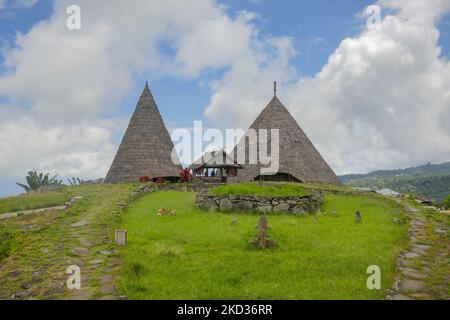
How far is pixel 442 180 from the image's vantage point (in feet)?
291

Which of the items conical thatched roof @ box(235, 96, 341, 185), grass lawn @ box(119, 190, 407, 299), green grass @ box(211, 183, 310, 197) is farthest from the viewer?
conical thatched roof @ box(235, 96, 341, 185)

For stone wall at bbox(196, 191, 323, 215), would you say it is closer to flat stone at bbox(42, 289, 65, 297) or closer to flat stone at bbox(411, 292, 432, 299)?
flat stone at bbox(411, 292, 432, 299)

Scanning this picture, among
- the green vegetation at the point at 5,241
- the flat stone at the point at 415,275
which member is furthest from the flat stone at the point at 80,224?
the flat stone at the point at 415,275

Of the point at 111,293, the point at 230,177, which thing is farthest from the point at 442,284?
the point at 230,177

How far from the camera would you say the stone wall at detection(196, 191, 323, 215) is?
1495cm

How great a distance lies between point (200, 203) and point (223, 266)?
888 centimetres

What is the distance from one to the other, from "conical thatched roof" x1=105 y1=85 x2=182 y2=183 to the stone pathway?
21.7 meters

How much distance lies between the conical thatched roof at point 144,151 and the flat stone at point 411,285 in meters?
25.1

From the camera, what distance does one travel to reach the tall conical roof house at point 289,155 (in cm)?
2738

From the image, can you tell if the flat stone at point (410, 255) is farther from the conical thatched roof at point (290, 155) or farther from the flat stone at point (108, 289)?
the conical thatched roof at point (290, 155)

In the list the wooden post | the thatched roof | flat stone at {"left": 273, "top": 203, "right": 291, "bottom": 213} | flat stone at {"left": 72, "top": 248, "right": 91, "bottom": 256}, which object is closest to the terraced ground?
flat stone at {"left": 72, "top": 248, "right": 91, "bottom": 256}

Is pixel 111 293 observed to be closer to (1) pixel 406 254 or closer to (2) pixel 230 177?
(1) pixel 406 254

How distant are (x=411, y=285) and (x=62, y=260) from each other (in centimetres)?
646

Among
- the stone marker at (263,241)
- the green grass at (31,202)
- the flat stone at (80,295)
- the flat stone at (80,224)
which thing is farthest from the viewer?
the green grass at (31,202)
